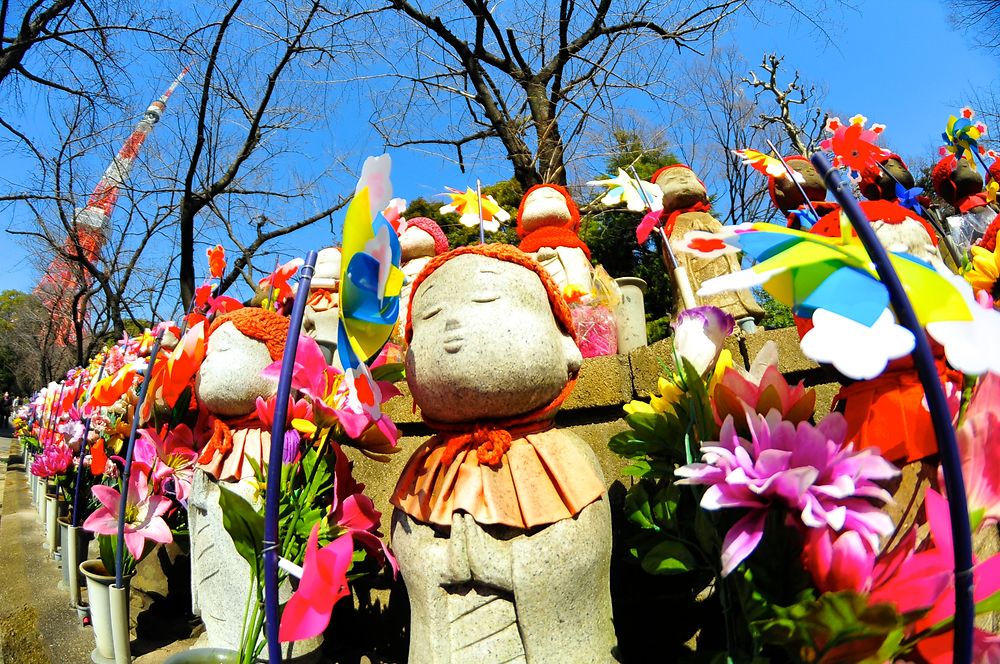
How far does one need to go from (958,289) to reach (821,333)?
0.21 meters

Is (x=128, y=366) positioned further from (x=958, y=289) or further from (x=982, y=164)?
(x=982, y=164)

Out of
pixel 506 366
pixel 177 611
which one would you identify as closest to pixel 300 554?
pixel 506 366

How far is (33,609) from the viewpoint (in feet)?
13.8

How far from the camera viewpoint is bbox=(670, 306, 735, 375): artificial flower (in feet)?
4.73

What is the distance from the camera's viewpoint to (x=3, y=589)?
4871 mm

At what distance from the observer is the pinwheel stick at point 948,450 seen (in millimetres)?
779

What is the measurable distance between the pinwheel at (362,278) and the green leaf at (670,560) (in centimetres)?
85

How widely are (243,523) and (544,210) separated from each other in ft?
10.2

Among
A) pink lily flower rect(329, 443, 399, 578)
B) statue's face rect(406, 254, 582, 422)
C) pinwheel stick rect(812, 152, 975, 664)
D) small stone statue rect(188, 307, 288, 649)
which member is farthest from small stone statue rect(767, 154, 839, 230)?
small stone statue rect(188, 307, 288, 649)

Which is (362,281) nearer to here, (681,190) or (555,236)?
(555,236)

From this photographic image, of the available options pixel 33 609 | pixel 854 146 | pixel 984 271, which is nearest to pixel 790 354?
pixel 984 271

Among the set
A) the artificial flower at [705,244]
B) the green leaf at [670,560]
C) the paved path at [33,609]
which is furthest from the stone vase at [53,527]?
the artificial flower at [705,244]

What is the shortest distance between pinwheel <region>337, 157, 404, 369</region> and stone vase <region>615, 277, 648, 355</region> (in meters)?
2.77

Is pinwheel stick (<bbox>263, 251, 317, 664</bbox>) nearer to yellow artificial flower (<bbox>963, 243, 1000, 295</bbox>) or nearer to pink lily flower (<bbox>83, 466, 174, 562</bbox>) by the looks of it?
pink lily flower (<bbox>83, 466, 174, 562</bbox>)
